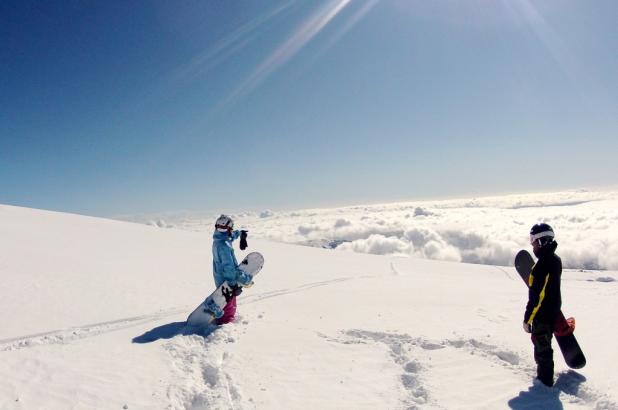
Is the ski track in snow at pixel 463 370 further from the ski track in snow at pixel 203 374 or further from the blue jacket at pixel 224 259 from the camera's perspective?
the blue jacket at pixel 224 259

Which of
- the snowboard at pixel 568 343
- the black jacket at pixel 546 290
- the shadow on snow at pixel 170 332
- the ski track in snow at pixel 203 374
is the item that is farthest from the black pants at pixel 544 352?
the shadow on snow at pixel 170 332

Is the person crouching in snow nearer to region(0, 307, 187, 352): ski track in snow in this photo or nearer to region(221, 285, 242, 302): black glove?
region(221, 285, 242, 302): black glove

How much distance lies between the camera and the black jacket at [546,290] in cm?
582

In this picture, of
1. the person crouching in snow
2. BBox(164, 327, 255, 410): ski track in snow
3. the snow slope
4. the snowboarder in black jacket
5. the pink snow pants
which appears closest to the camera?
BBox(164, 327, 255, 410): ski track in snow

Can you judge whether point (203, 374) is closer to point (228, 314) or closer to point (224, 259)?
point (228, 314)

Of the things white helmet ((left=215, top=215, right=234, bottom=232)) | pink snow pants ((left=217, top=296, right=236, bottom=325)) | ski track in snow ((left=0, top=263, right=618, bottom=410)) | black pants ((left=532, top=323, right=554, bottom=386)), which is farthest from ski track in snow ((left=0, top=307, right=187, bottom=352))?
black pants ((left=532, top=323, right=554, bottom=386))

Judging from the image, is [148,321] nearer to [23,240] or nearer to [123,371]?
[123,371]

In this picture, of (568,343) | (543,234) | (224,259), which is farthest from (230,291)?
(568,343)

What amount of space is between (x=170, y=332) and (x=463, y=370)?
581 centimetres

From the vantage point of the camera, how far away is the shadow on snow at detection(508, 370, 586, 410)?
510 cm

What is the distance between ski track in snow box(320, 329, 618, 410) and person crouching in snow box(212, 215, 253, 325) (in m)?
2.36

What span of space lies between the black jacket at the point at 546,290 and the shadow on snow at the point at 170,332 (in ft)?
19.9

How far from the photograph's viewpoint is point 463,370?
6.34 metres

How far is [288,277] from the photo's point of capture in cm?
1717
